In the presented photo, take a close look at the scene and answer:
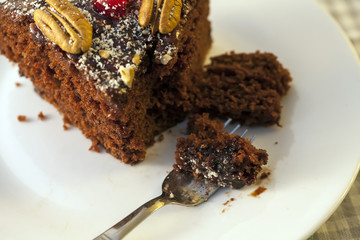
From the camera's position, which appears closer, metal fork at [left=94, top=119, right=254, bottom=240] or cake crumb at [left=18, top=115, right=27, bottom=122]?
metal fork at [left=94, top=119, right=254, bottom=240]

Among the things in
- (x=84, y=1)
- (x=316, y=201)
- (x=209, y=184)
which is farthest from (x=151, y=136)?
(x=316, y=201)

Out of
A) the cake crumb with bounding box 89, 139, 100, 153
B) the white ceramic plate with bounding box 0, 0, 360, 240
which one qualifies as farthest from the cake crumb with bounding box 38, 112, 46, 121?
the cake crumb with bounding box 89, 139, 100, 153

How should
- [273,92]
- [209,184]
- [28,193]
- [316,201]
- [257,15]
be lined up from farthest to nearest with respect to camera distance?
[257,15], [273,92], [28,193], [209,184], [316,201]

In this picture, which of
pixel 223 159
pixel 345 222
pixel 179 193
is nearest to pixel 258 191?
pixel 223 159

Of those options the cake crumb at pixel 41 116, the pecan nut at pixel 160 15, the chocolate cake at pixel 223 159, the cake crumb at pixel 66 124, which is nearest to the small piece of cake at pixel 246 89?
the chocolate cake at pixel 223 159

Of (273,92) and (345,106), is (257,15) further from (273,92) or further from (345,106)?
(345,106)

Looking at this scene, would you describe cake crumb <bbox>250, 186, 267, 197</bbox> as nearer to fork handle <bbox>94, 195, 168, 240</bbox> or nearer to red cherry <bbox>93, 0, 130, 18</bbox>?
fork handle <bbox>94, 195, 168, 240</bbox>

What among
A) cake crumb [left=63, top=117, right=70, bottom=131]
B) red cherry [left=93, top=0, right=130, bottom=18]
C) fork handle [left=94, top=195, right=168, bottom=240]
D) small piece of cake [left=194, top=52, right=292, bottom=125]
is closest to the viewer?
fork handle [left=94, top=195, right=168, bottom=240]

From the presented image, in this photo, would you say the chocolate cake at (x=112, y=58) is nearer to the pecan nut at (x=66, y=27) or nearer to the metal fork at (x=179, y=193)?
the pecan nut at (x=66, y=27)
